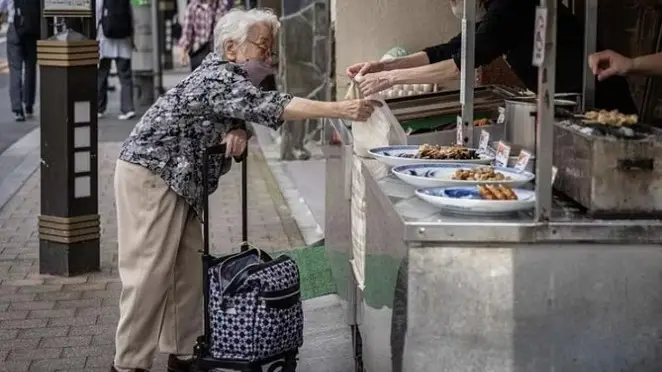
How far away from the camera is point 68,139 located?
720 centimetres

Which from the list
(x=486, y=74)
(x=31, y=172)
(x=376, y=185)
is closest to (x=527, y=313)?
(x=376, y=185)

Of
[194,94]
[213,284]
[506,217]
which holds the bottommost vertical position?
[213,284]

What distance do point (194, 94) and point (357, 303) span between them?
50.8 inches

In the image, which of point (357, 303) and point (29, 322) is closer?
point (357, 303)

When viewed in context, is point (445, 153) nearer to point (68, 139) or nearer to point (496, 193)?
point (496, 193)

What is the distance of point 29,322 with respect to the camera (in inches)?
253

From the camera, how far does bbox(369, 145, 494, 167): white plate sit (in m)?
4.38

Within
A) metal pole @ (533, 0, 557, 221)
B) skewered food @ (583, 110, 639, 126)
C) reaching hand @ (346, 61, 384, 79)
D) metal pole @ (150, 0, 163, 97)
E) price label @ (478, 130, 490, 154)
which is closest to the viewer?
metal pole @ (533, 0, 557, 221)

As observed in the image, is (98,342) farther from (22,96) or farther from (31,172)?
(22,96)

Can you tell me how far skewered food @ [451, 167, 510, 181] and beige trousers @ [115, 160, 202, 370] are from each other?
4.76 feet

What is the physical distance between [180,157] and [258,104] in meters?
0.47

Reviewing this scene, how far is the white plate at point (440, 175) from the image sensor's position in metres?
3.89

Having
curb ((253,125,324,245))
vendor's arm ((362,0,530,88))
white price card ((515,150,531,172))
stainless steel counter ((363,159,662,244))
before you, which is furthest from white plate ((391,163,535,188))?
curb ((253,125,324,245))

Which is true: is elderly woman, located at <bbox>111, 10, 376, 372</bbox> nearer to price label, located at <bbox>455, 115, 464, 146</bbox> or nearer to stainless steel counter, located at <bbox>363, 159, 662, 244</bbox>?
price label, located at <bbox>455, 115, 464, 146</bbox>
